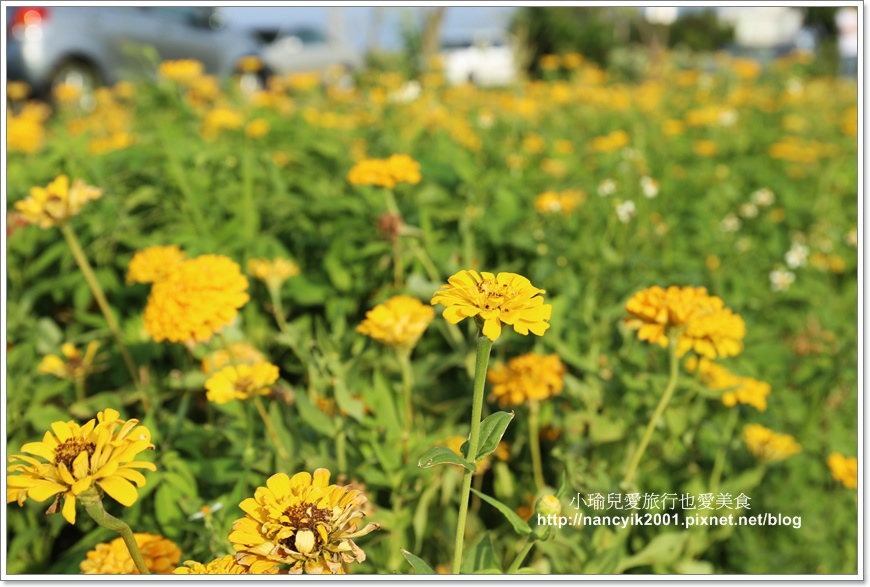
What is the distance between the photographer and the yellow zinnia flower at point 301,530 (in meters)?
0.72

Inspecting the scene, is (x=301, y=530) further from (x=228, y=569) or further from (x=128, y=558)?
(x=128, y=558)

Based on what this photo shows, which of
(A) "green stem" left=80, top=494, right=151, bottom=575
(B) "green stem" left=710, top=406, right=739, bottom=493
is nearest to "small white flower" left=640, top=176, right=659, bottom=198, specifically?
(B) "green stem" left=710, top=406, right=739, bottom=493

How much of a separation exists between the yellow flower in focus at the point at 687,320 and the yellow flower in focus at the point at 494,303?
0.37m

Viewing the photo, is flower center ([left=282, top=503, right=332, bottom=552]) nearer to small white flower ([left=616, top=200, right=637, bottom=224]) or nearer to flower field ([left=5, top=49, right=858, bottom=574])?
flower field ([left=5, top=49, right=858, bottom=574])

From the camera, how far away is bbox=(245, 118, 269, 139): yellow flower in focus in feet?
7.99

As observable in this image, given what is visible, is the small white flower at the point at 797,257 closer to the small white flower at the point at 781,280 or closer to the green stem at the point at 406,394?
the small white flower at the point at 781,280

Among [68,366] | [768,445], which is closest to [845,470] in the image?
[768,445]

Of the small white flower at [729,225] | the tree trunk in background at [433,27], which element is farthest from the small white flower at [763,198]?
the tree trunk in background at [433,27]

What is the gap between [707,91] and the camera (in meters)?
4.98

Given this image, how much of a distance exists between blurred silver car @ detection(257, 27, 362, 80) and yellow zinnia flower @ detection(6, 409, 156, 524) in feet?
25.8

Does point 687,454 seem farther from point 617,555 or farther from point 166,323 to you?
point 166,323

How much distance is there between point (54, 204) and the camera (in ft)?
4.38

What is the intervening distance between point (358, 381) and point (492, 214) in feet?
2.43

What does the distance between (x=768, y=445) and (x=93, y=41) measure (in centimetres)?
561
